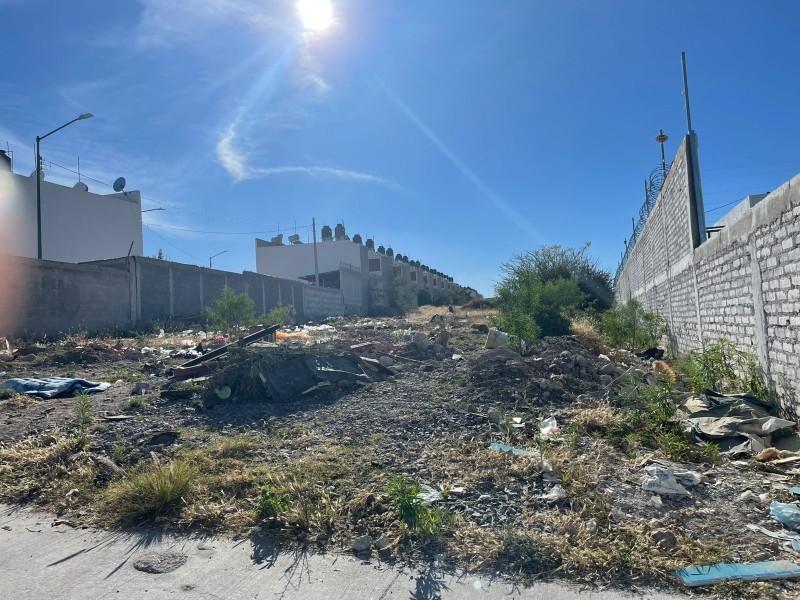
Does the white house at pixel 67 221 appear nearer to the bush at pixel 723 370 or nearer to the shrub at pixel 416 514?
the bush at pixel 723 370

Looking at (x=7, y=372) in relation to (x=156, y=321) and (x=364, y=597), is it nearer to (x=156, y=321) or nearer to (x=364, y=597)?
(x=156, y=321)

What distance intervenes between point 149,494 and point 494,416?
3629 millimetres

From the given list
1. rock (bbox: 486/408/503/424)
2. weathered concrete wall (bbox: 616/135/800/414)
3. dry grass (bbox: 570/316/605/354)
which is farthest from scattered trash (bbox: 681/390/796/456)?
dry grass (bbox: 570/316/605/354)

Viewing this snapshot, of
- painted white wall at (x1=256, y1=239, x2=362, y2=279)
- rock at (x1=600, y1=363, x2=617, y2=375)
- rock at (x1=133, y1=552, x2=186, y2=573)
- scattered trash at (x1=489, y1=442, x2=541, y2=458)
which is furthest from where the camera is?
painted white wall at (x1=256, y1=239, x2=362, y2=279)

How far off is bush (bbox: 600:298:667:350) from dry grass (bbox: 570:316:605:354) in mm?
457

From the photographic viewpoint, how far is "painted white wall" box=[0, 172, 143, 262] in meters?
25.9

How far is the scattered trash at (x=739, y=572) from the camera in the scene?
7.79ft

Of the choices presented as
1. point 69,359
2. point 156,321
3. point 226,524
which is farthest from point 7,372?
point 226,524

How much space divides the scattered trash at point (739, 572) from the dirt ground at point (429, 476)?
52 mm

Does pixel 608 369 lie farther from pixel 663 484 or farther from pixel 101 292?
pixel 101 292

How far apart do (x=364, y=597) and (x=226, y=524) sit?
1.25 meters

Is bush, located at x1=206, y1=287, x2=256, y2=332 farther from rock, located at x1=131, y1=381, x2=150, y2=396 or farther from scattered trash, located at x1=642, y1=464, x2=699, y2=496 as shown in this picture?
scattered trash, located at x1=642, y1=464, x2=699, y2=496

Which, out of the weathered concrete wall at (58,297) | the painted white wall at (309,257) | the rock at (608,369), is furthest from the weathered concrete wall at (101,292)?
the painted white wall at (309,257)

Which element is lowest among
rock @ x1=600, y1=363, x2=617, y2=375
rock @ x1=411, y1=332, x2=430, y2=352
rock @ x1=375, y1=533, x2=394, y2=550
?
rock @ x1=375, y1=533, x2=394, y2=550
